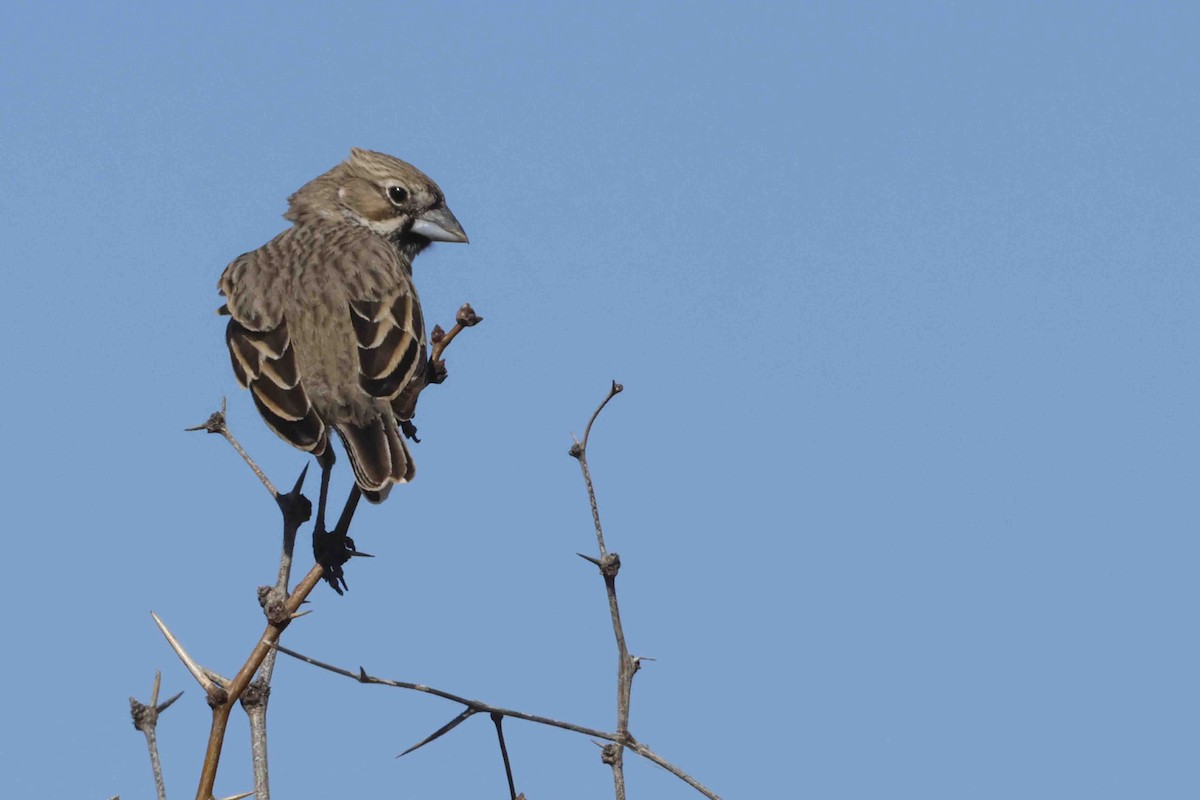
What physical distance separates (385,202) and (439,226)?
1.45ft

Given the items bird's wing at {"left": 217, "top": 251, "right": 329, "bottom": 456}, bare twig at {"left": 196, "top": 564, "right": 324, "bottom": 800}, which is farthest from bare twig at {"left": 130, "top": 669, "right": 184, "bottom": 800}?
bird's wing at {"left": 217, "top": 251, "right": 329, "bottom": 456}

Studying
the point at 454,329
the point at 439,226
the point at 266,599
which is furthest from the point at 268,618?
the point at 439,226

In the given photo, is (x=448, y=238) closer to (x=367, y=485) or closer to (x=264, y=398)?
(x=264, y=398)

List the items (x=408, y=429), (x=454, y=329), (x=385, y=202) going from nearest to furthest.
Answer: (x=454, y=329) → (x=408, y=429) → (x=385, y=202)

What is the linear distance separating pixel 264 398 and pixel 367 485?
1385mm

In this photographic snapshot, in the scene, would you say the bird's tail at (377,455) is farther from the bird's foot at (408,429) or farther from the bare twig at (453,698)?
the bare twig at (453,698)

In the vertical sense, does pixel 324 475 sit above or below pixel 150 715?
above

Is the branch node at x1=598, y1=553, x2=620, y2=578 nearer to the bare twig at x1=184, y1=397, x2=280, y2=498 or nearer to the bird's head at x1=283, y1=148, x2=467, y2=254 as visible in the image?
the bare twig at x1=184, y1=397, x2=280, y2=498

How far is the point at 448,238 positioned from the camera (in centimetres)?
938

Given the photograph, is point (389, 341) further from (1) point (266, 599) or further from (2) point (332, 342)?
(1) point (266, 599)

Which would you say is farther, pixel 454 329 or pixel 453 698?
pixel 454 329

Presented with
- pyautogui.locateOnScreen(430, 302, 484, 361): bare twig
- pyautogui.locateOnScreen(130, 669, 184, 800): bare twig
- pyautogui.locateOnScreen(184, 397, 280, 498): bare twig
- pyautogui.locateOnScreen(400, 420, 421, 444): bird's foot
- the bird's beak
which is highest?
the bird's beak

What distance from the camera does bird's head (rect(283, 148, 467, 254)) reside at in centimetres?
948

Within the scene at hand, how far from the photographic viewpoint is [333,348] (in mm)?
7309
